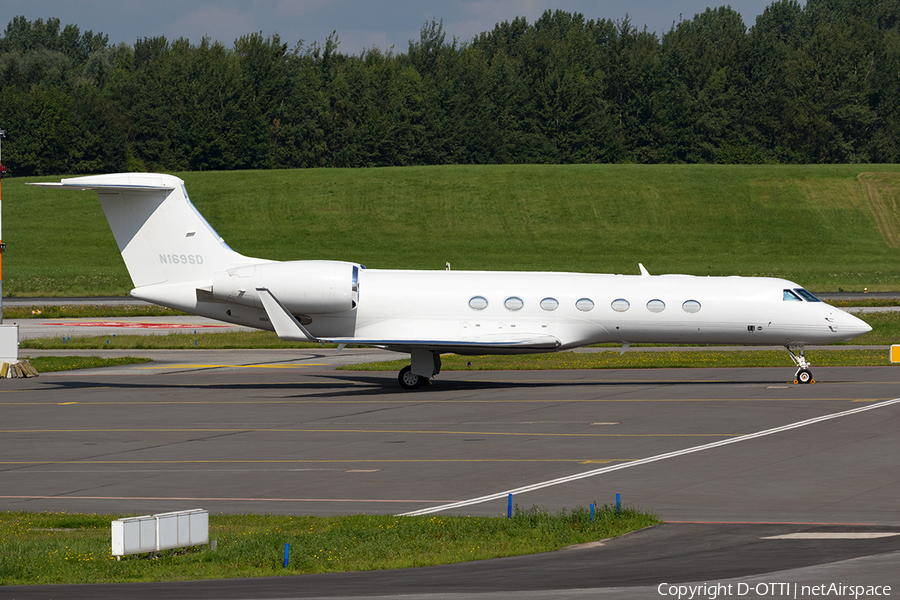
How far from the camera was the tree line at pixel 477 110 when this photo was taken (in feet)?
468

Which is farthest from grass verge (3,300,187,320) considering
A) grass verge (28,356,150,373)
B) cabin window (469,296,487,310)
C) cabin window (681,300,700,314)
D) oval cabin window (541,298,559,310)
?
cabin window (681,300,700,314)

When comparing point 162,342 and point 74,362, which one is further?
point 162,342

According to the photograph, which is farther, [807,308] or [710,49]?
[710,49]

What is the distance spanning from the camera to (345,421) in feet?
86.5

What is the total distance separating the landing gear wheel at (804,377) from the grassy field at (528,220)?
50.5 meters

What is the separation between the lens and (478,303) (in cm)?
3178

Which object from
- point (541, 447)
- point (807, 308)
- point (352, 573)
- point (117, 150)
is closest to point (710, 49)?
point (117, 150)

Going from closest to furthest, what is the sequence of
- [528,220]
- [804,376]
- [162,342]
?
1. [804,376]
2. [162,342]
3. [528,220]

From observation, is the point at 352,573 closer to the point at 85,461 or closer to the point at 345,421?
the point at 85,461

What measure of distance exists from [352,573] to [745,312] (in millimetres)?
21353

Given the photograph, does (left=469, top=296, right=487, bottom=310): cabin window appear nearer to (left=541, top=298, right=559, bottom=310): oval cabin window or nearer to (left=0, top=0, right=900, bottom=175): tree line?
(left=541, top=298, right=559, bottom=310): oval cabin window

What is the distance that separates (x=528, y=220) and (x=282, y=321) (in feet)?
259

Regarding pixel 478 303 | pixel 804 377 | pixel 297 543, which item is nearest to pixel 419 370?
pixel 478 303

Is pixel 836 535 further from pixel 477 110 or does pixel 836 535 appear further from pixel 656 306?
pixel 477 110
